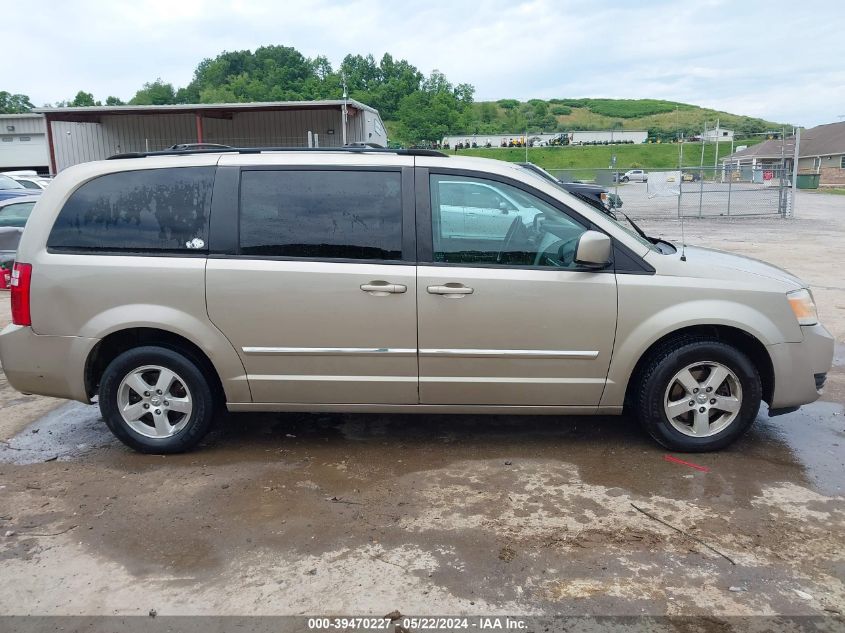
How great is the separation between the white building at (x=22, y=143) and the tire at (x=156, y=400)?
52.1 meters

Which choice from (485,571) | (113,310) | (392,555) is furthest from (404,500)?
(113,310)

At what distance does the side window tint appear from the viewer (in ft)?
14.1

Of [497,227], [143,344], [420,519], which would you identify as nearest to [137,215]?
[143,344]

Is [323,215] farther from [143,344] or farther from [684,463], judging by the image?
[684,463]

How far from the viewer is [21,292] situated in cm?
437

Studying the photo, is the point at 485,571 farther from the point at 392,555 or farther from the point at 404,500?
the point at 404,500

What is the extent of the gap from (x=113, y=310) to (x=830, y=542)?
4.18 metres

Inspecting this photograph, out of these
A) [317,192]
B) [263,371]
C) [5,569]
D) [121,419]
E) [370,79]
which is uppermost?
[370,79]

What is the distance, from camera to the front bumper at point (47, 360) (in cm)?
436

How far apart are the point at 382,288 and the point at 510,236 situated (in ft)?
2.87

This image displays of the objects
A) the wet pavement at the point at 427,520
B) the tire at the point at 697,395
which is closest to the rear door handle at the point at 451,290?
the wet pavement at the point at 427,520

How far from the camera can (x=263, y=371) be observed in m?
4.38

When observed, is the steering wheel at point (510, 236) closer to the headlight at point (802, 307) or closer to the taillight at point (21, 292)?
the headlight at point (802, 307)

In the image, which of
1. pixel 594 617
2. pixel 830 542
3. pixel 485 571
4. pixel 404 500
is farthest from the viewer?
pixel 404 500
